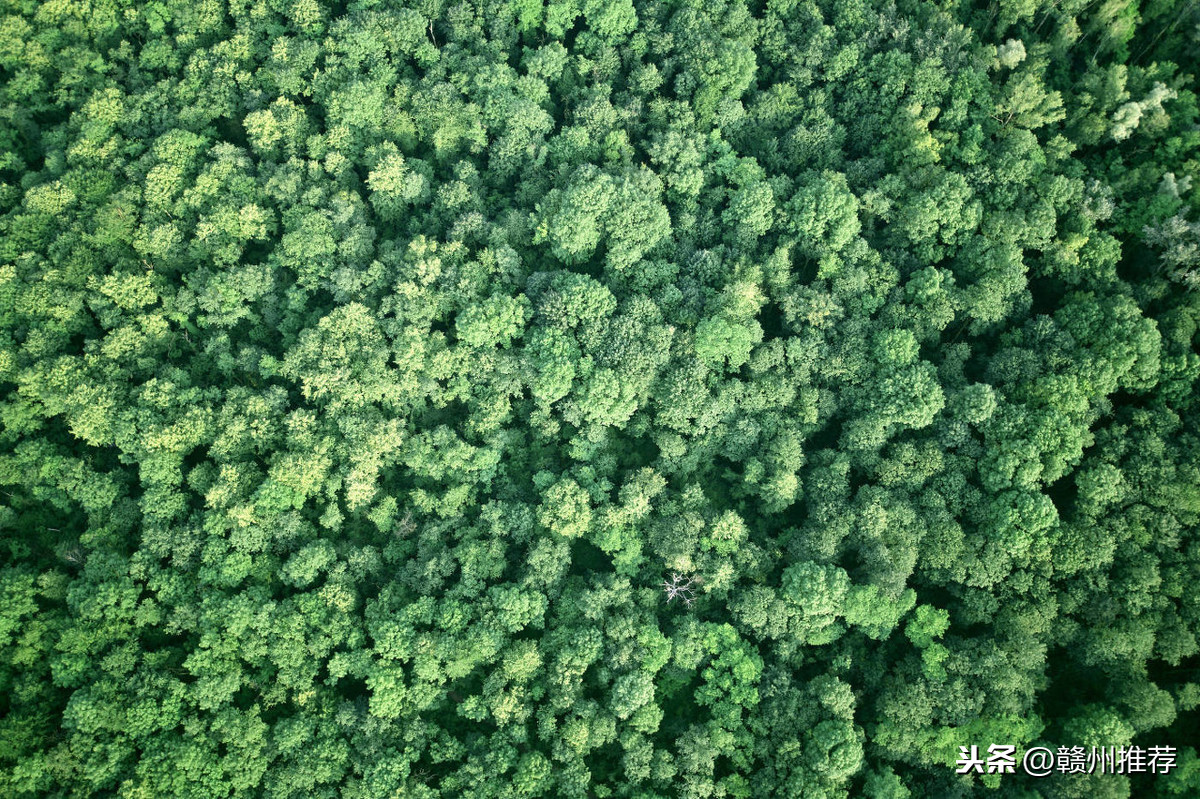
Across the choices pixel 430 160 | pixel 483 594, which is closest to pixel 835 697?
pixel 483 594

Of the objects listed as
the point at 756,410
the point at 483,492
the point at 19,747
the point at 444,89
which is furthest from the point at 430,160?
the point at 19,747

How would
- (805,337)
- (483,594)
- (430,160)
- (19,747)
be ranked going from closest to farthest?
1. (19,747)
2. (483,594)
3. (805,337)
4. (430,160)

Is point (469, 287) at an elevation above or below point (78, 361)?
above

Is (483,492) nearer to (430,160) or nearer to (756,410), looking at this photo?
(756,410)

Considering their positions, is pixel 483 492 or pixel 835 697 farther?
pixel 483 492

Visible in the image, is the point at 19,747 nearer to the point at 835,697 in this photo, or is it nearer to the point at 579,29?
the point at 835,697

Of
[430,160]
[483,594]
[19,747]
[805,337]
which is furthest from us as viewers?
[430,160]

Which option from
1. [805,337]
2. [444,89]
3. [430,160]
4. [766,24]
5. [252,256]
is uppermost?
[766,24]
